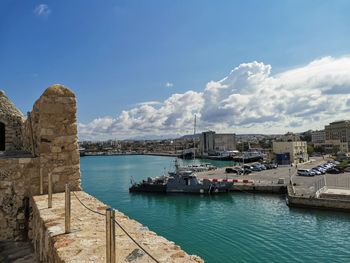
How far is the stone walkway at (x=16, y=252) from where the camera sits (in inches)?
186

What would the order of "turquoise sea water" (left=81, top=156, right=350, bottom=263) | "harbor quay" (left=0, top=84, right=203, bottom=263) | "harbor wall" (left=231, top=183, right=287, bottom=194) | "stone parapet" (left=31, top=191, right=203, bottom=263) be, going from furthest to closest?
1. "harbor wall" (left=231, top=183, right=287, bottom=194)
2. "turquoise sea water" (left=81, top=156, right=350, bottom=263)
3. "harbor quay" (left=0, top=84, right=203, bottom=263)
4. "stone parapet" (left=31, top=191, right=203, bottom=263)

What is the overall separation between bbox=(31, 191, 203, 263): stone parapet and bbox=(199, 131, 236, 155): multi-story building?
130 m

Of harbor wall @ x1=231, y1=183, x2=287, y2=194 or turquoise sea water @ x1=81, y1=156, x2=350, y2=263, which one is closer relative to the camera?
turquoise sea water @ x1=81, y1=156, x2=350, y2=263

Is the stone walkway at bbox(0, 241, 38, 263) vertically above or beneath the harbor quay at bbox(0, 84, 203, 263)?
beneath

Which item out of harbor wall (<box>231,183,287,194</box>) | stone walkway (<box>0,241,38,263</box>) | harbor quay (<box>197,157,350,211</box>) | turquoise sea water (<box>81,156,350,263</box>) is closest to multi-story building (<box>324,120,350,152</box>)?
harbor quay (<box>197,157,350,211</box>)

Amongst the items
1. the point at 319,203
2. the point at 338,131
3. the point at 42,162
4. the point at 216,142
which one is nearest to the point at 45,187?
the point at 42,162

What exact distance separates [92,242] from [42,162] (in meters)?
3.52

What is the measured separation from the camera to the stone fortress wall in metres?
5.84

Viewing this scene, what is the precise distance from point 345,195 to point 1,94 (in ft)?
98.7

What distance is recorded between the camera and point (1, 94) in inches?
352

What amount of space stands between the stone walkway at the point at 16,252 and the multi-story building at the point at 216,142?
421 feet

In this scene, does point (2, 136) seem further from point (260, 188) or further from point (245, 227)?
point (260, 188)

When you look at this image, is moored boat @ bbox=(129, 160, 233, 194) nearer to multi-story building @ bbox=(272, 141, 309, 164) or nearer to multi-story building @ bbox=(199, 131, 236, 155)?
multi-story building @ bbox=(272, 141, 309, 164)

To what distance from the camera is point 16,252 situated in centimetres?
513
